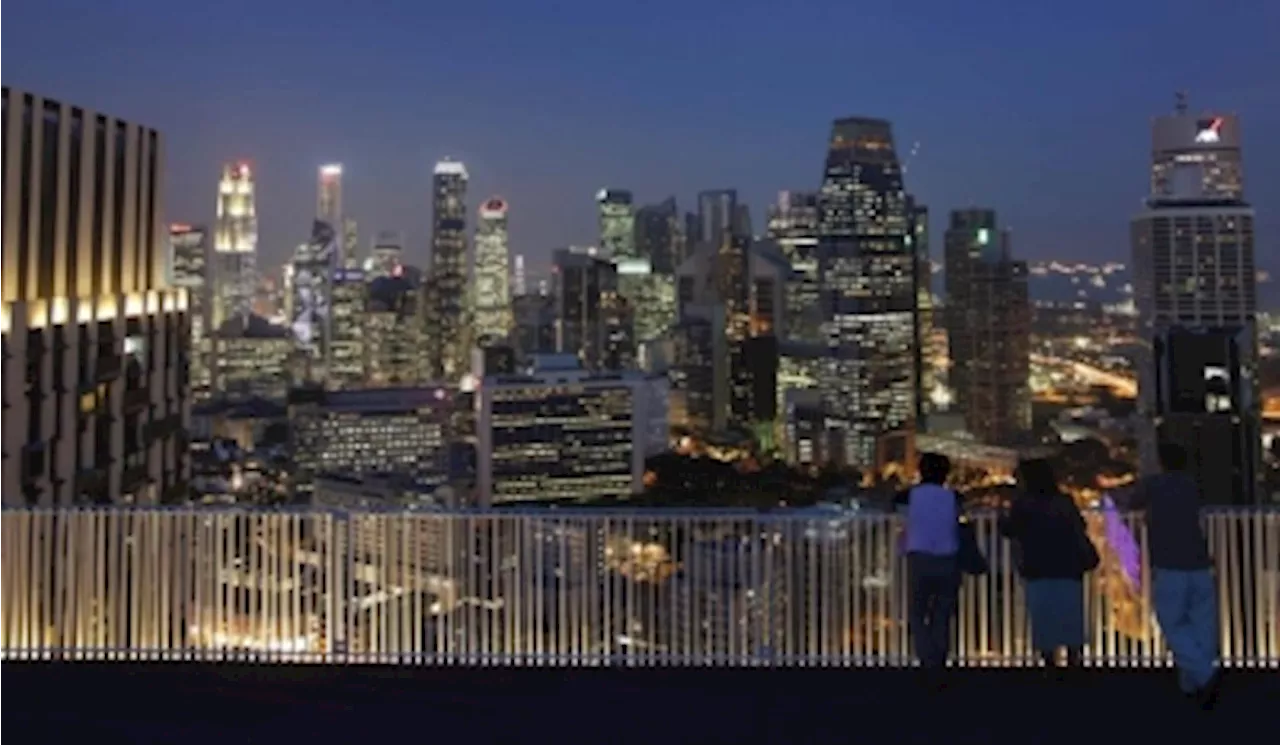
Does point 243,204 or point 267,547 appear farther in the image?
point 243,204

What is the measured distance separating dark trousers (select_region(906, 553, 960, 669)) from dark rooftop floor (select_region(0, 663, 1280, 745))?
18 centimetres

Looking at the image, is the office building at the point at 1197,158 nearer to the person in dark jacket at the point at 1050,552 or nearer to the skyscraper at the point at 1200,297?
the skyscraper at the point at 1200,297

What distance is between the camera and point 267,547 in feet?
18.6

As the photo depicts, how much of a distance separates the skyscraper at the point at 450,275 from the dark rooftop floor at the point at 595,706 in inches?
3509

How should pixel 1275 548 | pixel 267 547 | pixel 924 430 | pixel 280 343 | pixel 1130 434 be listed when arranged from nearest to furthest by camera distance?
pixel 1275 548, pixel 267 547, pixel 1130 434, pixel 924 430, pixel 280 343

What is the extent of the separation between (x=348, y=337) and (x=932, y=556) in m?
105

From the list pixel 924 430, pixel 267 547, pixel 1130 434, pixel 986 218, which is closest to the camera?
pixel 267 547

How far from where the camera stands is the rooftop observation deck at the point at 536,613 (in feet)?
16.7

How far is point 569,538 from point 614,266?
9813 centimetres

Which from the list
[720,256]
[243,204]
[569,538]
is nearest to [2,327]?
[569,538]

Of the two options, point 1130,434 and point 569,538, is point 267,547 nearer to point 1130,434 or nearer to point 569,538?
point 569,538

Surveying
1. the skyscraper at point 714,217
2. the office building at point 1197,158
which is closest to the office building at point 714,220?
the skyscraper at point 714,217

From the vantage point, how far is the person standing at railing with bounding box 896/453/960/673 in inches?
192

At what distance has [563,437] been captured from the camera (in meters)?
49.2
